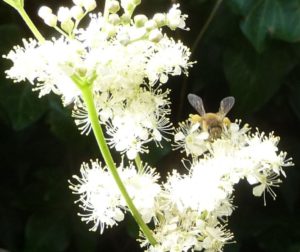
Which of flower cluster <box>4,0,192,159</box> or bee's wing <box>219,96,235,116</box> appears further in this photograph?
bee's wing <box>219,96,235,116</box>

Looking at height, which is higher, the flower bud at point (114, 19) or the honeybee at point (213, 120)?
the flower bud at point (114, 19)

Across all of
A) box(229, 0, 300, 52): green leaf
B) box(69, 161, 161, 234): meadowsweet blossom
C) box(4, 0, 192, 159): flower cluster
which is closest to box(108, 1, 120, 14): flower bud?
box(4, 0, 192, 159): flower cluster

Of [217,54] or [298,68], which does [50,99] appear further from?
[298,68]

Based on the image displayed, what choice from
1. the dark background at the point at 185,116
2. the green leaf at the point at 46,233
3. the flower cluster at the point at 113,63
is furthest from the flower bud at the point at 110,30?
the green leaf at the point at 46,233

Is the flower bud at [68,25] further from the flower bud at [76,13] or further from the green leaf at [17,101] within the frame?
the green leaf at [17,101]

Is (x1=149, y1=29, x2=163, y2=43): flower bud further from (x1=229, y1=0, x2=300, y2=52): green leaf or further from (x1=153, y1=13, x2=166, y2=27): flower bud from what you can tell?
(x1=229, y1=0, x2=300, y2=52): green leaf
